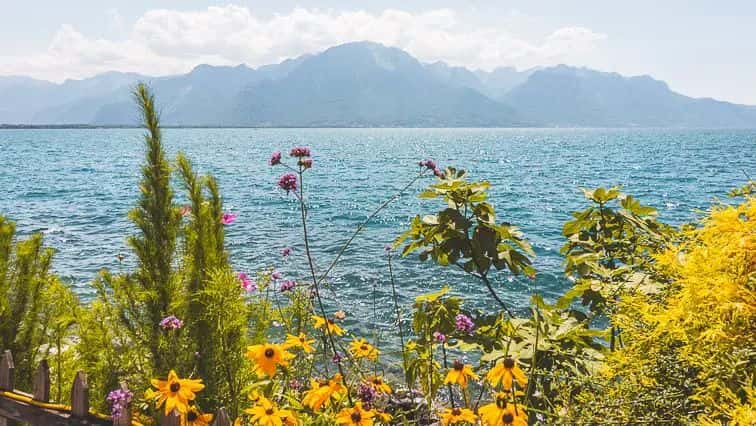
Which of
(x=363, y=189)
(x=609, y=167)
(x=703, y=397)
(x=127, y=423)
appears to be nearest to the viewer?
(x=703, y=397)

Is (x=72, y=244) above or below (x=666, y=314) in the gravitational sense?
below

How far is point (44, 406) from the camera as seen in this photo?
342 centimetres

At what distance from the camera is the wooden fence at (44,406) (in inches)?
127

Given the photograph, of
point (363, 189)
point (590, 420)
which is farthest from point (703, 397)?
point (363, 189)

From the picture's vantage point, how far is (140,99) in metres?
4.32

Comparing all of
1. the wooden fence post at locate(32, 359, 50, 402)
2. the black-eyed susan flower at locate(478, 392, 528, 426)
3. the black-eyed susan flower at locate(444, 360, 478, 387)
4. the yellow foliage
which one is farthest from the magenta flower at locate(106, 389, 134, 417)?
the yellow foliage

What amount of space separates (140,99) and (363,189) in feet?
145

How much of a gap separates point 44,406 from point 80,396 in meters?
0.44

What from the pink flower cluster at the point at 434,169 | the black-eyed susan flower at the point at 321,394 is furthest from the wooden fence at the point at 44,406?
the pink flower cluster at the point at 434,169

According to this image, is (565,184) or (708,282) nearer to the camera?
(708,282)

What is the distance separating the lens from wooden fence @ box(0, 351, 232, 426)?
3.22 m

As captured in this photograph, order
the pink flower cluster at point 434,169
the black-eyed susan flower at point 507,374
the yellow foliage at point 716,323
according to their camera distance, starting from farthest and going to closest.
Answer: the pink flower cluster at point 434,169 → the black-eyed susan flower at point 507,374 → the yellow foliage at point 716,323

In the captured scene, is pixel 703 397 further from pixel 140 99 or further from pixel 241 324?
pixel 140 99

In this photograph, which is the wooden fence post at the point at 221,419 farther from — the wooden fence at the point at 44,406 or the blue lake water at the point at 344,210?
the blue lake water at the point at 344,210
